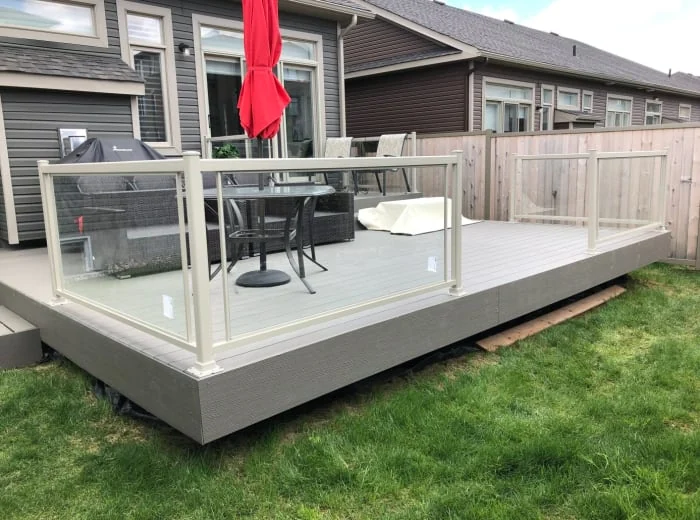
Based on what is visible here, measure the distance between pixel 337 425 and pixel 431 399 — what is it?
0.56 meters

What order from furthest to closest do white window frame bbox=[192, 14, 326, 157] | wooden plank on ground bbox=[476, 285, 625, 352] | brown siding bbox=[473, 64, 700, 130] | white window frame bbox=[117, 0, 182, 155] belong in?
brown siding bbox=[473, 64, 700, 130], white window frame bbox=[192, 14, 326, 157], white window frame bbox=[117, 0, 182, 155], wooden plank on ground bbox=[476, 285, 625, 352]

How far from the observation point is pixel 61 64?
18.2 ft

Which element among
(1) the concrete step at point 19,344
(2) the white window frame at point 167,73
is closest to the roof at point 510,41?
(2) the white window frame at point 167,73

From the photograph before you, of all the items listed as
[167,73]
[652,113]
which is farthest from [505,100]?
[652,113]

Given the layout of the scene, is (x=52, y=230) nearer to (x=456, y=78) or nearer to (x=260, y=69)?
(x=260, y=69)

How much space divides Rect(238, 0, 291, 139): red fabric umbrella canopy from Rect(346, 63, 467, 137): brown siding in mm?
8984

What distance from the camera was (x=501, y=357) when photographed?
3.92 meters

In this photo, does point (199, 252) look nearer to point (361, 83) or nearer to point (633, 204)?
point (633, 204)

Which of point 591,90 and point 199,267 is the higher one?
point 591,90

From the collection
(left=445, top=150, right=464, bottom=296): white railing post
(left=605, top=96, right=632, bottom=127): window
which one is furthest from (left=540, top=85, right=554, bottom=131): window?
(left=445, top=150, right=464, bottom=296): white railing post

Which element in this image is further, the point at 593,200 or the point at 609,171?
the point at 609,171

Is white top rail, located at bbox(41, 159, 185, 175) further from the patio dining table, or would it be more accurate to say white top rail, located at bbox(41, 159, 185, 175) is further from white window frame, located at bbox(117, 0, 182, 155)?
white window frame, located at bbox(117, 0, 182, 155)

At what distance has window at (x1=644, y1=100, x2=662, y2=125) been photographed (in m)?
19.0

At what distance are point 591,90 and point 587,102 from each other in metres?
0.38
